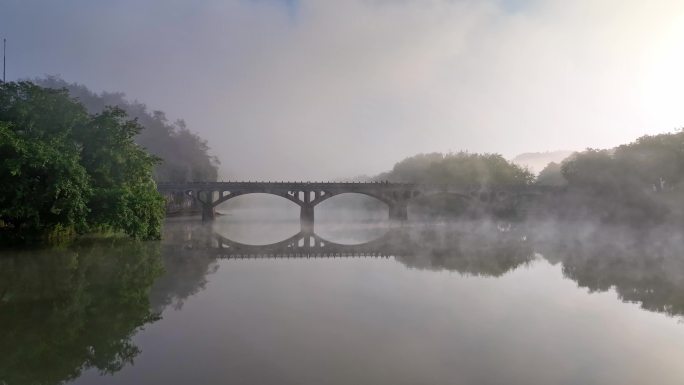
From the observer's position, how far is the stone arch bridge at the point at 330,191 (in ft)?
223

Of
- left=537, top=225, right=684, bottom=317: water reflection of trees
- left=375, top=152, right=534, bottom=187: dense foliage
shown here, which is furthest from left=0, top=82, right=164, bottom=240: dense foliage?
left=375, top=152, right=534, bottom=187: dense foliage

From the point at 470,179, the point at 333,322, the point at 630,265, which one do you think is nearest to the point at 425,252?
the point at 630,265

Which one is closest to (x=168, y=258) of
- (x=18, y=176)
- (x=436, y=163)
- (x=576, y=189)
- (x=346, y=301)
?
(x=18, y=176)

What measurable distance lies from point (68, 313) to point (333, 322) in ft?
23.0

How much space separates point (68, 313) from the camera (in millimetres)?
12461

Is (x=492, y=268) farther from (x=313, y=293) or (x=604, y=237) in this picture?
(x=604, y=237)

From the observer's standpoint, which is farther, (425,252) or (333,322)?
(425,252)

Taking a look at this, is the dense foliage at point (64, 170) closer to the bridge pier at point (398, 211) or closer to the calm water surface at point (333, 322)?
the calm water surface at point (333, 322)

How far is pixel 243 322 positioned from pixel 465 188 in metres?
67.5

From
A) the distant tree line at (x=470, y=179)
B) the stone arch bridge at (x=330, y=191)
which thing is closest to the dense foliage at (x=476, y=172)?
the distant tree line at (x=470, y=179)

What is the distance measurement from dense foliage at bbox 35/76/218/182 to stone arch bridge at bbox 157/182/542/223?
2604cm

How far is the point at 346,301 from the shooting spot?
14.9 meters

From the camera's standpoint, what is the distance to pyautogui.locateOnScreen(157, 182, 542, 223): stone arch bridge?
6806 cm

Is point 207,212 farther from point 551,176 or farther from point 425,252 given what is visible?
point 551,176
